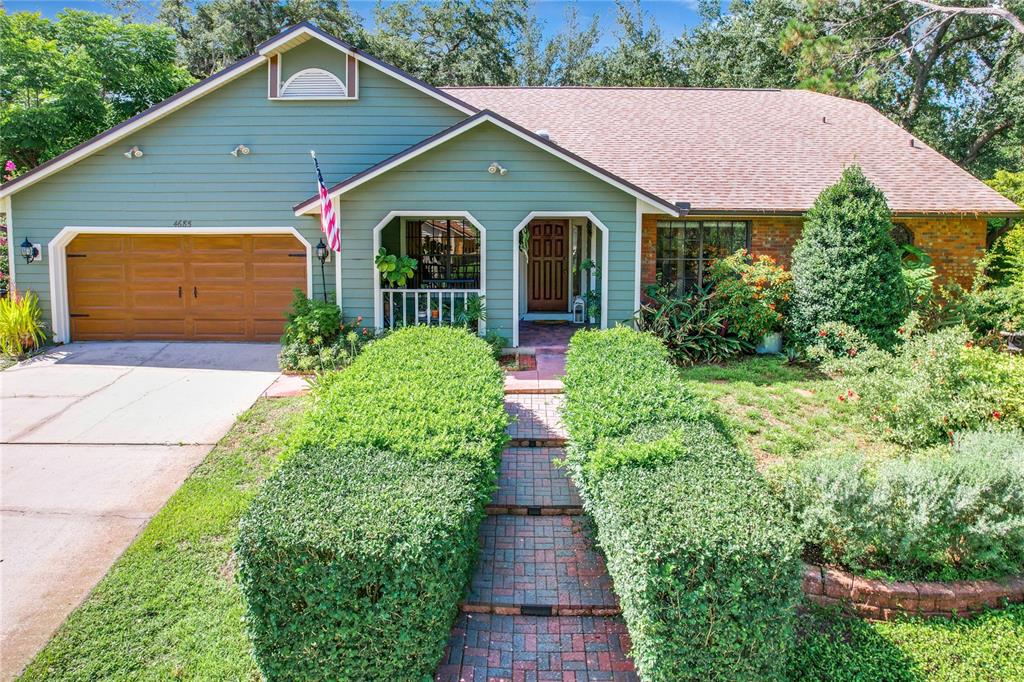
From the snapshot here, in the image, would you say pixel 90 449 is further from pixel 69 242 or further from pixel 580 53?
pixel 580 53

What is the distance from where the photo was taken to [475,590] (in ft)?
15.5

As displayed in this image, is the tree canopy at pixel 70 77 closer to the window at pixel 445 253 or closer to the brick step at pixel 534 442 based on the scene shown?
the window at pixel 445 253

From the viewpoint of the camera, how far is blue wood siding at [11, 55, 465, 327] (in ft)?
39.3

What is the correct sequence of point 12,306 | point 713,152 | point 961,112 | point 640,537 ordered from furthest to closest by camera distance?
point 961,112 → point 713,152 → point 12,306 → point 640,537

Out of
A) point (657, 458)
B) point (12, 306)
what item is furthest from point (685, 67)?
point (657, 458)

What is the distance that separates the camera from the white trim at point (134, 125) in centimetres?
1164

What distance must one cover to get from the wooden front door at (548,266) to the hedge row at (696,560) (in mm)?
10272

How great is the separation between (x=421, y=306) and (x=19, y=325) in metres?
6.75

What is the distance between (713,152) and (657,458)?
11.3 m

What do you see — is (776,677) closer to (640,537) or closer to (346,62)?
(640,537)

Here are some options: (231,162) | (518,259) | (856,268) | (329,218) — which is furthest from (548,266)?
(231,162)

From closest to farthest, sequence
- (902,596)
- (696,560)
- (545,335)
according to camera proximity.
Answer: (696,560) < (902,596) < (545,335)

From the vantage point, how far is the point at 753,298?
10773 mm

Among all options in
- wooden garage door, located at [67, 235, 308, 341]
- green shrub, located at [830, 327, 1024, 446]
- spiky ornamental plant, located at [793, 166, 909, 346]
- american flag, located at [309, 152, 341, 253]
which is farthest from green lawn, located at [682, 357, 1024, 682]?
Result: wooden garage door, located at [67, 235, 308, 341]
